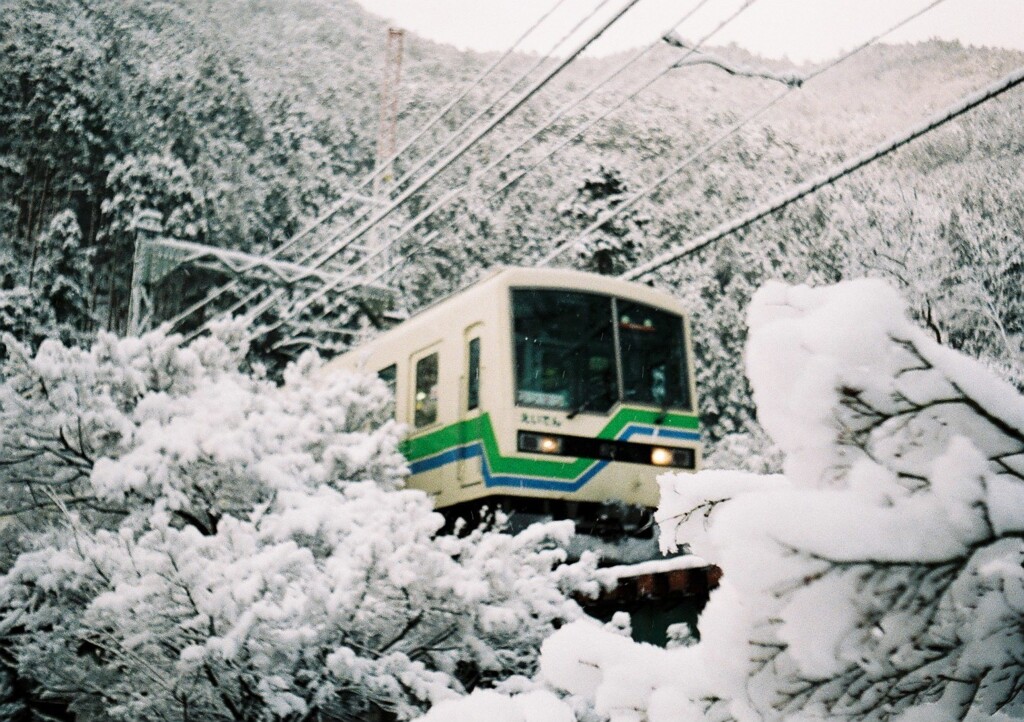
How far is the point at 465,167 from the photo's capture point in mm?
32188

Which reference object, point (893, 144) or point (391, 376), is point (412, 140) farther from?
point (893, 144)

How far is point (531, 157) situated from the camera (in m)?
32.3

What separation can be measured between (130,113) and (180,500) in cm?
2782

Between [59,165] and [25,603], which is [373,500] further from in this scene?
[59,165]

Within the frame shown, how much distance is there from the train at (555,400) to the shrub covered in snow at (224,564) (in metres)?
1.42

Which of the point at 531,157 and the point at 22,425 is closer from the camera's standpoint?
the point at 22,425

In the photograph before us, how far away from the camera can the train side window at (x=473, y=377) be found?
7.59 meters

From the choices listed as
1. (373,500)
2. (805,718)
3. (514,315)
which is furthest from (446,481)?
(805,718)

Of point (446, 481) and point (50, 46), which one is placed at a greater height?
point (50, 46)

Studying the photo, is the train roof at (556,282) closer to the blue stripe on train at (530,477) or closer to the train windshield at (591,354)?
the train windshield at (591,354)

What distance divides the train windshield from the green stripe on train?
137 millimetres

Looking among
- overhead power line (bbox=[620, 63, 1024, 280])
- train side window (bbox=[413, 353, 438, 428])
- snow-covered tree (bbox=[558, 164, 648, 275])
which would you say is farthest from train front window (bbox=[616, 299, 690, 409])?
snow-covered tree (bbox=[558, 164, 648, 275])

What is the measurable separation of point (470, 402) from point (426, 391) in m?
0.83

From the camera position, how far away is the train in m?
7.36
